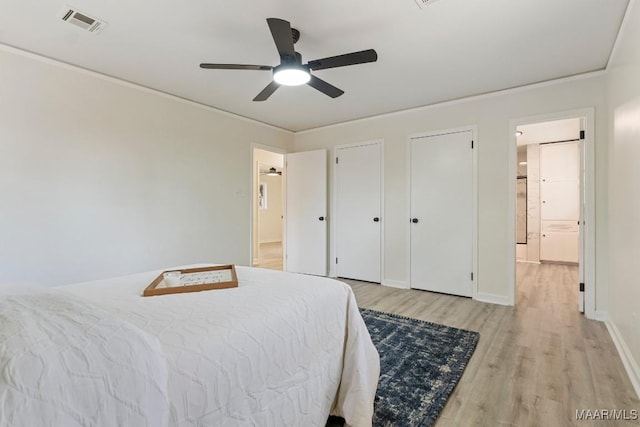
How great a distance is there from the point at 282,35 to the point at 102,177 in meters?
2.32

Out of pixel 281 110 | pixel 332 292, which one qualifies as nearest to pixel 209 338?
pixel 332 292

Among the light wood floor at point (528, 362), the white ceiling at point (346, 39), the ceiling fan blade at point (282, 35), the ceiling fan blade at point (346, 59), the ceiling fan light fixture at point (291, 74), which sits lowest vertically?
the light wood floor at point (528, 362)

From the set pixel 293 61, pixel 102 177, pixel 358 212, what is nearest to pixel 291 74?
pixel 293 61

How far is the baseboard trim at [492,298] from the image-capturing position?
11.2ft

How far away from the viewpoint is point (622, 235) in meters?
2.28

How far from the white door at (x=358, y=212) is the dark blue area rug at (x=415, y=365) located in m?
1.48

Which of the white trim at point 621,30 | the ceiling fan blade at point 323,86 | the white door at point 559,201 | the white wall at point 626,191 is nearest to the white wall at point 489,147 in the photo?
the white wall at point 626,191

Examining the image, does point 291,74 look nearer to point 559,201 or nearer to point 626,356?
point 626,356

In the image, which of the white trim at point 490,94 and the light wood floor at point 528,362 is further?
the white trim at point 490,94

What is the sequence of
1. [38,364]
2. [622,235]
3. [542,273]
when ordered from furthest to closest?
[542,273]
[622,235]
[38,364]

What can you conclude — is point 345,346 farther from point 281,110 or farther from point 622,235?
point 281,110

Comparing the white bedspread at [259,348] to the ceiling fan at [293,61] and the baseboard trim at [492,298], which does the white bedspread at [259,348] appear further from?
the baseboard trim at [492,298]

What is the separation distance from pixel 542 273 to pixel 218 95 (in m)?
5.78

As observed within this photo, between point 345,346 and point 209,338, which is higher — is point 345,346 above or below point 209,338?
below
